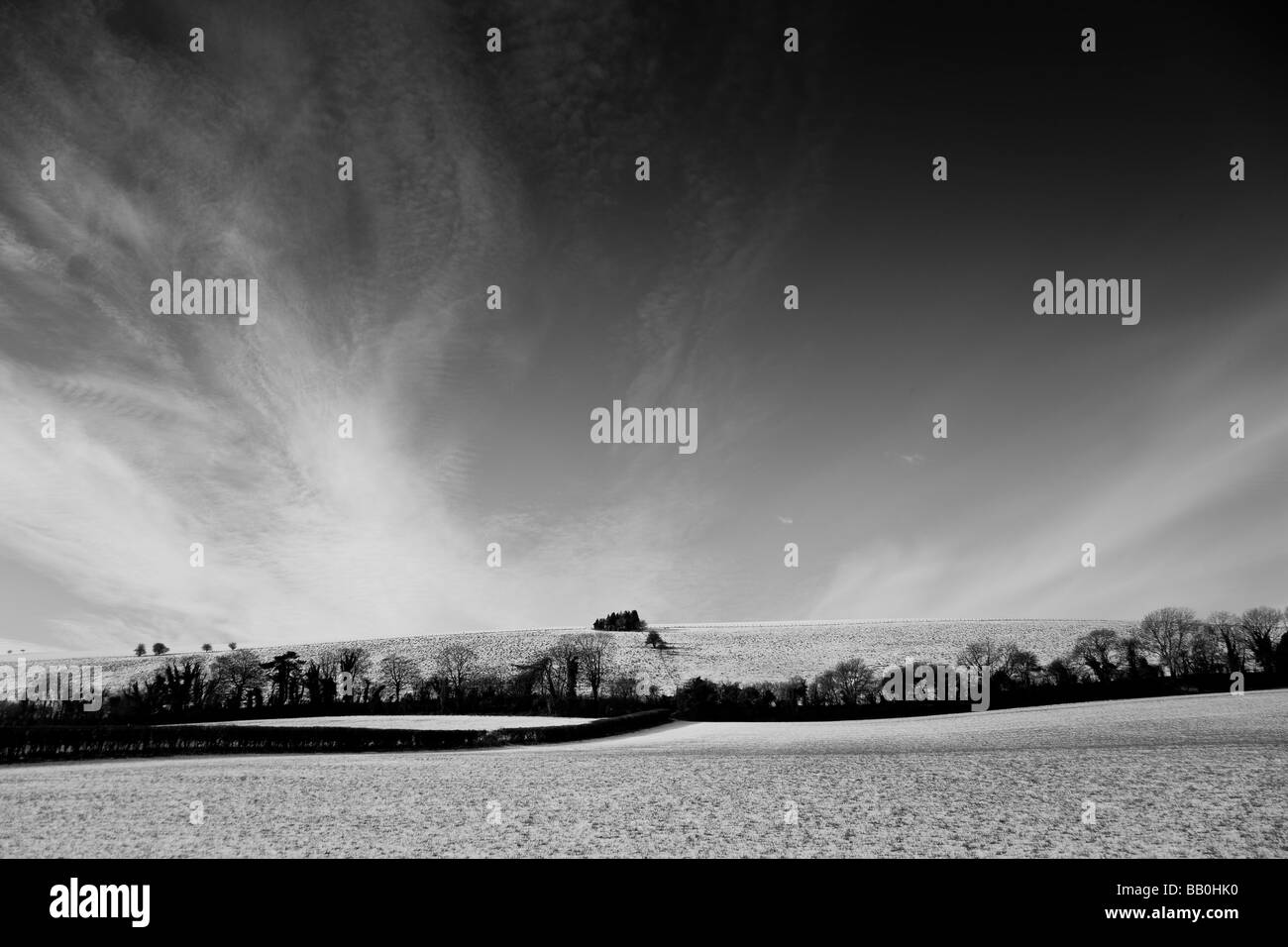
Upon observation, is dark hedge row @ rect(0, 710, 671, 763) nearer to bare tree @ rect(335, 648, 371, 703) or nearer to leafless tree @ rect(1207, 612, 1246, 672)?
bare tree @ rect(335, 648, 371, 703)

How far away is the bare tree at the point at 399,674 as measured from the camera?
109m

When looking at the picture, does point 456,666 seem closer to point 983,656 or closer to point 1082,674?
point 983,656

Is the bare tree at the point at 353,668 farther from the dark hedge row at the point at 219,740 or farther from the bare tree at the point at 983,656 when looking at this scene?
the bare tree at the point at 983,656

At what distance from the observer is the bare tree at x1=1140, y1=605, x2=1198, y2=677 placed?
321 ft

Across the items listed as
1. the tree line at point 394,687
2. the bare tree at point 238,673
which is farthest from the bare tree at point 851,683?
the bare tree at point 238,673

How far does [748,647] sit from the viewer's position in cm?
12306

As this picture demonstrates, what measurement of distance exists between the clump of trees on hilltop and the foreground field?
116 m

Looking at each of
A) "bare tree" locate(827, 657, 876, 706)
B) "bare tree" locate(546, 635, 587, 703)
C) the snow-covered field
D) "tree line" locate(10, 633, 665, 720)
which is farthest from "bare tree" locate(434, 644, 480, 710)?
"bare tree" locate(827, 657, 876, 706)

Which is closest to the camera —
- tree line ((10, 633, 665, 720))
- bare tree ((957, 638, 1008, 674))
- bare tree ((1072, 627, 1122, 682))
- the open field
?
tree line ((10, 633, 665, 720))

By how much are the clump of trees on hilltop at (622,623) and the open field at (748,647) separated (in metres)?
5.67

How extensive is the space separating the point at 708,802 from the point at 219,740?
3761 cm
